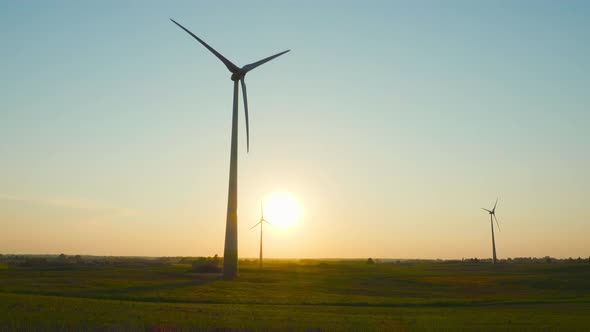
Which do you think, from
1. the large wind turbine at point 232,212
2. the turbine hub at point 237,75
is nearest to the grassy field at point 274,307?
the large wind turbine at point 232,212

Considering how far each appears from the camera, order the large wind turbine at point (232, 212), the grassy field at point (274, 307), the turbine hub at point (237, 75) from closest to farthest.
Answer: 1. the grassy field at point (274, 307)
2. the large wind turbine at point (232, 212)
3. the turbine hub at point (237, 75)

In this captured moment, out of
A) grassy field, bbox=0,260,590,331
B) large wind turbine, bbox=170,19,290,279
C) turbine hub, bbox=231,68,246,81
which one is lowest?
grassy field, bbox=0,260,590,331

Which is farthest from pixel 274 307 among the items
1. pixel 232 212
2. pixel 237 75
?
pixel 237 75

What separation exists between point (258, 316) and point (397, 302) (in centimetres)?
2169

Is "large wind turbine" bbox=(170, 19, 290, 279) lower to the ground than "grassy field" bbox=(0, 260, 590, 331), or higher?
higher

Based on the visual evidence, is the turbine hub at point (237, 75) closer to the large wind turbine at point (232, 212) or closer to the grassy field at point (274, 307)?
the large wind turbine at point (232, 212)

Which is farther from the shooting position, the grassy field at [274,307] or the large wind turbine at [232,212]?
the large wind turbine at [232,212]

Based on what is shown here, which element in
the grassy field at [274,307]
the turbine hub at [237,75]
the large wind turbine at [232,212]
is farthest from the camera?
the turbine hub at [237,75]

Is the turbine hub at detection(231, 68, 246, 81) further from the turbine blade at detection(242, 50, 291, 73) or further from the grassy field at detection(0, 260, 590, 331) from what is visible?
the grassy field at detection(0, 260, 590, 331)

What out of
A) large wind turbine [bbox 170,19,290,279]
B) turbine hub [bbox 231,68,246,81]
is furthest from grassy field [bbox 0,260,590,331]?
turbine hub [bbox 231,68,246,81]

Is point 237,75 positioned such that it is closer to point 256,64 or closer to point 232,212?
point 256,64

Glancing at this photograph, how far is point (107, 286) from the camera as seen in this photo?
2507 inches

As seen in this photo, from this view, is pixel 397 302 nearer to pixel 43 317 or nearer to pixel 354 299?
pixel 354 299

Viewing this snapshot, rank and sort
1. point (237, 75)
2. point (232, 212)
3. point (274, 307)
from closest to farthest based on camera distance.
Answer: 1. point (274, 307)
2. point (232, 212)
3. point (237, 75)
